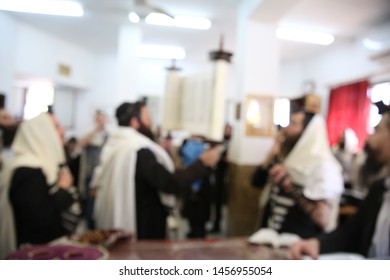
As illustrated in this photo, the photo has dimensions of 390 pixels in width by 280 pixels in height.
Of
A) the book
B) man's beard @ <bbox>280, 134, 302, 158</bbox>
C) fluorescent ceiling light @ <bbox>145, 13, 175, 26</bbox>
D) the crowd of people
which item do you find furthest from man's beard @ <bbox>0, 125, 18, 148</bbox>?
man's beard @ <bbox>280, 134, 302, 158</bbox>

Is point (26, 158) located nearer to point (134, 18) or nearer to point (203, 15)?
point (134, 18)

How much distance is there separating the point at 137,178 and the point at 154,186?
0.08 m

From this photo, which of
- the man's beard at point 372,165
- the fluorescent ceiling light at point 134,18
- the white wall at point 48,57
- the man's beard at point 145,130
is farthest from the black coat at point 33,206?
the man's beard at point 372,165

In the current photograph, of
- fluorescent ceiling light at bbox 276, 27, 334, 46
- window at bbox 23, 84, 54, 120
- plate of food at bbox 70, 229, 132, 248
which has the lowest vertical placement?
plate of food at bbox 70, 229, 132, 248

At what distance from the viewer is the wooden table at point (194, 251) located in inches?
31.0

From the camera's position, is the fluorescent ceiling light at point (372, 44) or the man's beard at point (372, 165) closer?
the man's beard at point (372, 165)

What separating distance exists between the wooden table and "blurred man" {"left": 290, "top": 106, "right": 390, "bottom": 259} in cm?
10

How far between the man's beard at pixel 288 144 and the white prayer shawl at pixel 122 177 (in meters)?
0.56

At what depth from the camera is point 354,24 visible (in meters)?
1.13

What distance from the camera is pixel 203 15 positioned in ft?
3.47

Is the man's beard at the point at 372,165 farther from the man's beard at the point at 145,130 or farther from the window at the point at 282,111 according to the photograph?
the man's beard at the point at 145,130

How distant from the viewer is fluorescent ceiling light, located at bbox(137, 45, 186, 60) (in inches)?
46.3

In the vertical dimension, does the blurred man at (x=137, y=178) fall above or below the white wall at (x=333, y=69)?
below

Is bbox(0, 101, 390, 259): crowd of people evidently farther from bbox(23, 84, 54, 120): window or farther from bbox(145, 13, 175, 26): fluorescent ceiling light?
bbox(145, 13, 175, 26): fluorescent ceiling light
